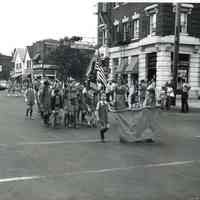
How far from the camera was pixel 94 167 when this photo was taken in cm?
803

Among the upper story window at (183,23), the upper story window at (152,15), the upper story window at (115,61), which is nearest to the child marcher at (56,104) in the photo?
the upper story window at (152,15)

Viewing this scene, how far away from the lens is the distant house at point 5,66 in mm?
106881

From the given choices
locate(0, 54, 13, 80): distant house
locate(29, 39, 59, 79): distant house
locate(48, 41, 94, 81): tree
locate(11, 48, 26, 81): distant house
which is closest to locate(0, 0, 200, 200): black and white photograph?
locate(48, 41, 94, 81): tree

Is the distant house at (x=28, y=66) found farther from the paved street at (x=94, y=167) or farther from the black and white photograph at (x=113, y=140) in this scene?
the paved street at (x=94, y=167)

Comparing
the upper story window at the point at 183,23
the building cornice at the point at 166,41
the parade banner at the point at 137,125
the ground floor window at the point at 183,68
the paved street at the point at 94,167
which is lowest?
the paved street at the point at 94,167

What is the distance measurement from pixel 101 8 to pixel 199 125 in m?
24.8

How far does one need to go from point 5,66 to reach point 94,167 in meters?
107

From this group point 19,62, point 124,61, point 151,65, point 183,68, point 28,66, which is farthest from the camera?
point 19,62

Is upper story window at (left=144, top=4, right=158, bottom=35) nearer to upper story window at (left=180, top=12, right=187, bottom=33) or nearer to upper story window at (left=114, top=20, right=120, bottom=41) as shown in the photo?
upper story window at (left=180, top=12, right=187, bottom=33)

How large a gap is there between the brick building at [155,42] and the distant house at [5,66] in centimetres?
7455

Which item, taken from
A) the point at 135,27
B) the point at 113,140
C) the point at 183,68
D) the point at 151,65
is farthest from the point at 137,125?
the point at 135,27

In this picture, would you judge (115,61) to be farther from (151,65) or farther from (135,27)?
(151,65)

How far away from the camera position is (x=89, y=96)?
15.6 m

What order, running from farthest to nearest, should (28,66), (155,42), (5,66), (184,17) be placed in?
(5,66)
(28,66)
(184,17)
(155,42)
